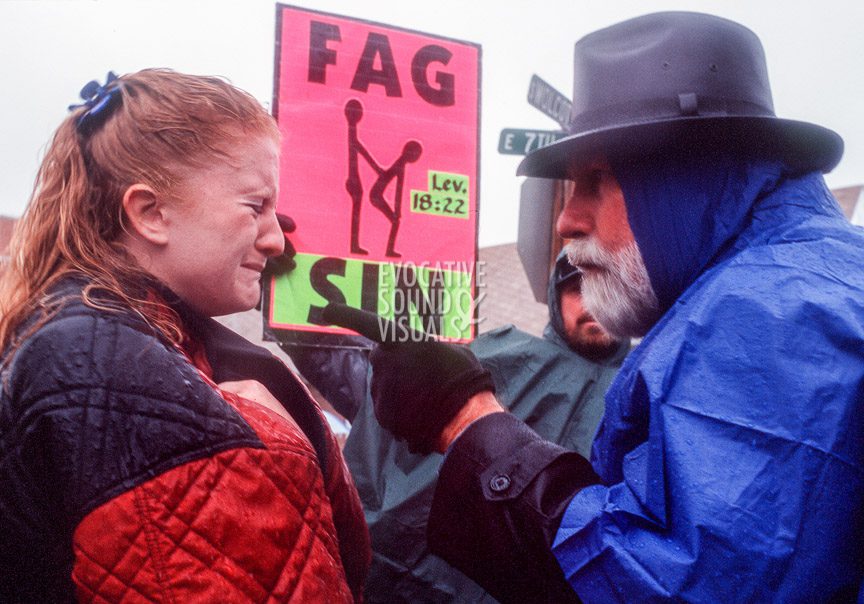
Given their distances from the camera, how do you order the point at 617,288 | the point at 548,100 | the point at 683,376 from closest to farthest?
1. the point at 683,376
2. the point at 617,288
3. the point at 548,100

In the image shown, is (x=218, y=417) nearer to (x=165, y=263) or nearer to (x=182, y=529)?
(x=182, y=529)

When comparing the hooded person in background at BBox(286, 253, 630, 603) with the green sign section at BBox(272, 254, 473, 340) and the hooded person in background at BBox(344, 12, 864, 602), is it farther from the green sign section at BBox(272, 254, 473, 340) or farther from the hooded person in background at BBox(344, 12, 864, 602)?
the hooded person in background at BBox(344, 12, 864, 602)

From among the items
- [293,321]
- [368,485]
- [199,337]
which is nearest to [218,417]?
[199,337]

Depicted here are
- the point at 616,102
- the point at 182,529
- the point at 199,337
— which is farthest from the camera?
the point at 616,102

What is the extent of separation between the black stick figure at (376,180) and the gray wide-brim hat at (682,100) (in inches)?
24.6

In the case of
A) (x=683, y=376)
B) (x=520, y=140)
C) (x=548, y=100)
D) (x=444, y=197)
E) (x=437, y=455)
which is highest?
(x=548, y=100)

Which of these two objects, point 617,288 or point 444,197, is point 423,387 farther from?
point 444,197

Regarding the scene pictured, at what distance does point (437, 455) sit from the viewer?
7.92 feet

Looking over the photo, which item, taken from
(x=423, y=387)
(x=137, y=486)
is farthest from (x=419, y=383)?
(x=137, y=486)

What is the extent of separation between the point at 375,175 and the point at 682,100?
38.8 inches

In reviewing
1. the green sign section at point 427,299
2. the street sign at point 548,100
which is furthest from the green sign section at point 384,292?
the street sign at point 548,100

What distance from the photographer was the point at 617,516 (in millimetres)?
1129

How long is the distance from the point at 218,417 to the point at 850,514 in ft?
3.02

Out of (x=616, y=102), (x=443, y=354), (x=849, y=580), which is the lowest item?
(x=849, y=580)
